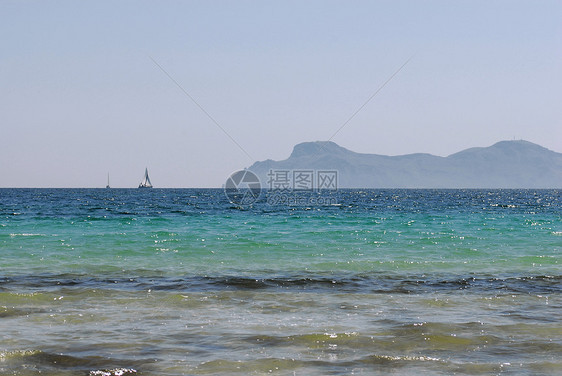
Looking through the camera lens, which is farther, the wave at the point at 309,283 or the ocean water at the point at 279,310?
the wave at the point at 309,283

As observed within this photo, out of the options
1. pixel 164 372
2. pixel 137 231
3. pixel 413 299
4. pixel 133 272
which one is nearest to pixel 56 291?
pixel 133 272

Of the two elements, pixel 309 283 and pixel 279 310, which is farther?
pixel 309 283

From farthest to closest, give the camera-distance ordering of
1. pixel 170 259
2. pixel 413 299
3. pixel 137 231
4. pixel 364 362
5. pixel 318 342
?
pixel 137 231 < pixel 170 259 < pixel 413 299 < pixel 318 342 < pixel 364 362

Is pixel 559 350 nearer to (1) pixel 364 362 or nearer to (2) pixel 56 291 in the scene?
(1) pixel 364 362

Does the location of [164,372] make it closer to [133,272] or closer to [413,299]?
[413,299]

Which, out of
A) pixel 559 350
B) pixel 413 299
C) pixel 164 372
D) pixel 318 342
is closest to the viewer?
pixel 164 372

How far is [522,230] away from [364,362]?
2912 centimetres

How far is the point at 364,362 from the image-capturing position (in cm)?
765

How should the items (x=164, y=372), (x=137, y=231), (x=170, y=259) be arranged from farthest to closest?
(x=137, y=231)
(x=170, y=259)
(x=164, y=372)

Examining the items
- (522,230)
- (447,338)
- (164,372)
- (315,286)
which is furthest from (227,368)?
(522,230)

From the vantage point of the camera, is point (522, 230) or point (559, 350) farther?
point (522, 230)

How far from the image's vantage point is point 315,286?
563 inches

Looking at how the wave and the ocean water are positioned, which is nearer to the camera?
the ocean water

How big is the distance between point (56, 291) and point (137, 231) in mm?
19365
